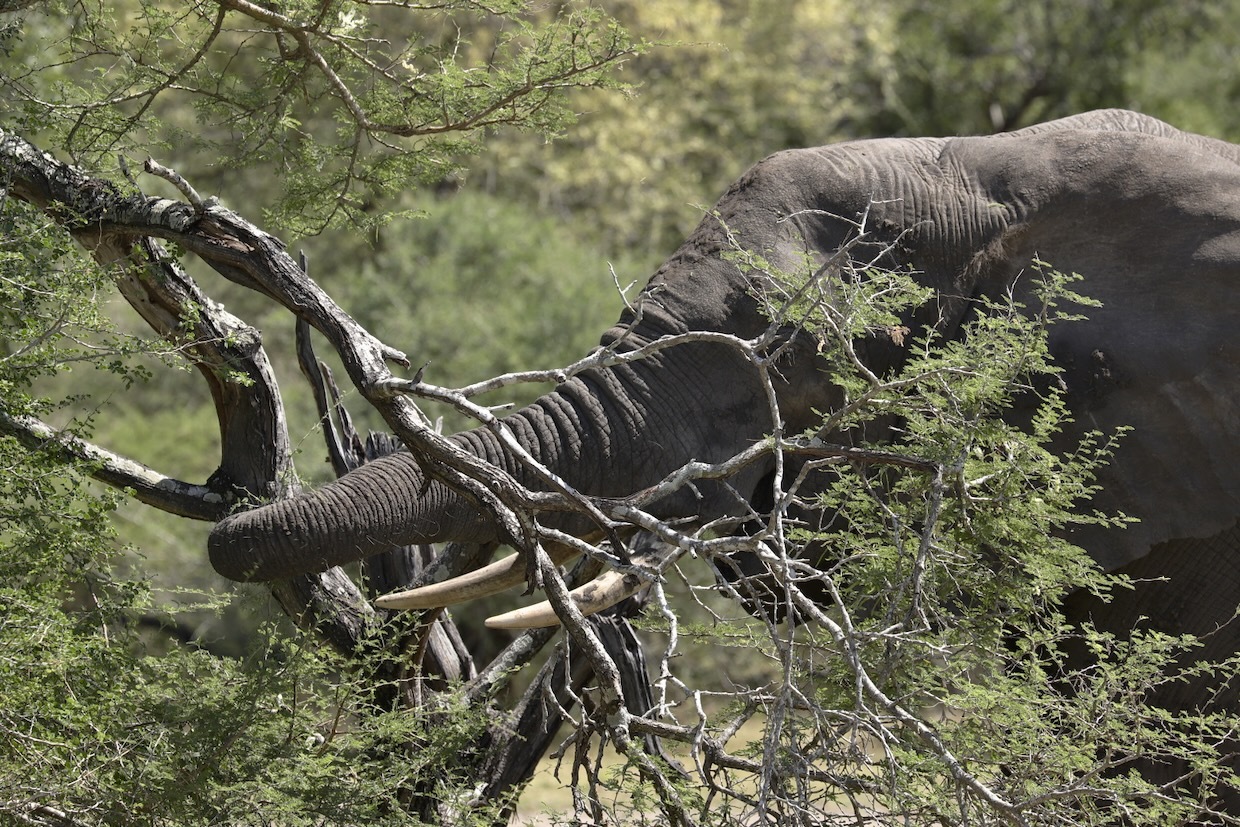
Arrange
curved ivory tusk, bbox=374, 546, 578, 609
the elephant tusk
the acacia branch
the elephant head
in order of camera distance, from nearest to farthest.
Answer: the elephant tusk < curved ivory tusk, bbox=374, 546, 578, 609 < the elephant head < the acacia branch

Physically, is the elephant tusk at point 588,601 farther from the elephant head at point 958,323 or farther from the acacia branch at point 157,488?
the acacia branch at point 157,488

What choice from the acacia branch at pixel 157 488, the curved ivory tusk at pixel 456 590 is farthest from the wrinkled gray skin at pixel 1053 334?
the acacia branch at pixel 157 488

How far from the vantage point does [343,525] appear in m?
4.25

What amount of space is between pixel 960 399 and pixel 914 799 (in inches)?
36.8

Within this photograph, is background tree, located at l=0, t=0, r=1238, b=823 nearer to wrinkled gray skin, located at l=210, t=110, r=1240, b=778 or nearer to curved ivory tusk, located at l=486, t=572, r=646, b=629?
curved ivory tusk, located at l=486, t=572, r=646, b=629

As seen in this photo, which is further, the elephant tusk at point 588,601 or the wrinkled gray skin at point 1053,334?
the wrinkled gray skin at point 1053,334

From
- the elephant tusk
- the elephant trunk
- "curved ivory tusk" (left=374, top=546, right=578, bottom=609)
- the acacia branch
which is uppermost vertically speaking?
the acacia branch

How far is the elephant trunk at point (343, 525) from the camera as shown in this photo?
4.19 meters

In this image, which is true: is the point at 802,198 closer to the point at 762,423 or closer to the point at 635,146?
the point at 762,423

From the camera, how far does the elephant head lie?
4.53 meters

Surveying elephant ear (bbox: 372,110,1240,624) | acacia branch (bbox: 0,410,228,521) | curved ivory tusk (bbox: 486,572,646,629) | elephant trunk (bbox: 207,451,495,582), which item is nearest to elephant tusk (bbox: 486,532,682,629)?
curved ivory tusk (bbox: 486,572,646,629)

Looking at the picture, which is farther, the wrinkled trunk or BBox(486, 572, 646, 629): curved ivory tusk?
the wrinkled trunk

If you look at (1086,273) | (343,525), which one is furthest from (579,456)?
(1086,273)

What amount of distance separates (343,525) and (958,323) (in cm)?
189
